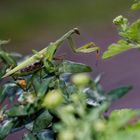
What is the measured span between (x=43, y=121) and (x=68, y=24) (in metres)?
2.45

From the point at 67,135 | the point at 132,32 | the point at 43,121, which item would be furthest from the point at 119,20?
the point at 67,135

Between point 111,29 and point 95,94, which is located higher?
point 95,94

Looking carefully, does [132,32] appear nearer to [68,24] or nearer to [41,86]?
[41,86]

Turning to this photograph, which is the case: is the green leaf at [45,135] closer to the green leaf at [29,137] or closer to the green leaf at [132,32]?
the green leaf at [29,137]

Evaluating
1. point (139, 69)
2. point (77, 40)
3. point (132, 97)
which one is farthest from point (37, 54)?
point (77, 40)

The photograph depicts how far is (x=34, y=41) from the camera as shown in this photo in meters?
2.77

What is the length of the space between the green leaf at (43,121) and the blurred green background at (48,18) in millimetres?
2127

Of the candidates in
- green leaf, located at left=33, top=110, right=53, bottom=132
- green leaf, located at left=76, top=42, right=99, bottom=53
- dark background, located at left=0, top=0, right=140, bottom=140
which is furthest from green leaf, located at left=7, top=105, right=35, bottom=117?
dark background, located at left=0, top=0, right=140, bottom=140

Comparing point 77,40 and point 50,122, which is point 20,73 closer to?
point 50,122

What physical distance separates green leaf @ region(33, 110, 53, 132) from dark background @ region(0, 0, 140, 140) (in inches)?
65.1

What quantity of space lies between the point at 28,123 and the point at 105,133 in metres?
0.23

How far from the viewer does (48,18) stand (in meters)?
3.09

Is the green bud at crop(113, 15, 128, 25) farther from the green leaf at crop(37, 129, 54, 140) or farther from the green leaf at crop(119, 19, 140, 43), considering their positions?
the green leaf at crop(37, 129, 54, 140)

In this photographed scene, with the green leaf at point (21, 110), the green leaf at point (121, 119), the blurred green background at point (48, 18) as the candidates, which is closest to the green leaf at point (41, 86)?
the green leaf at point (21, 110)
